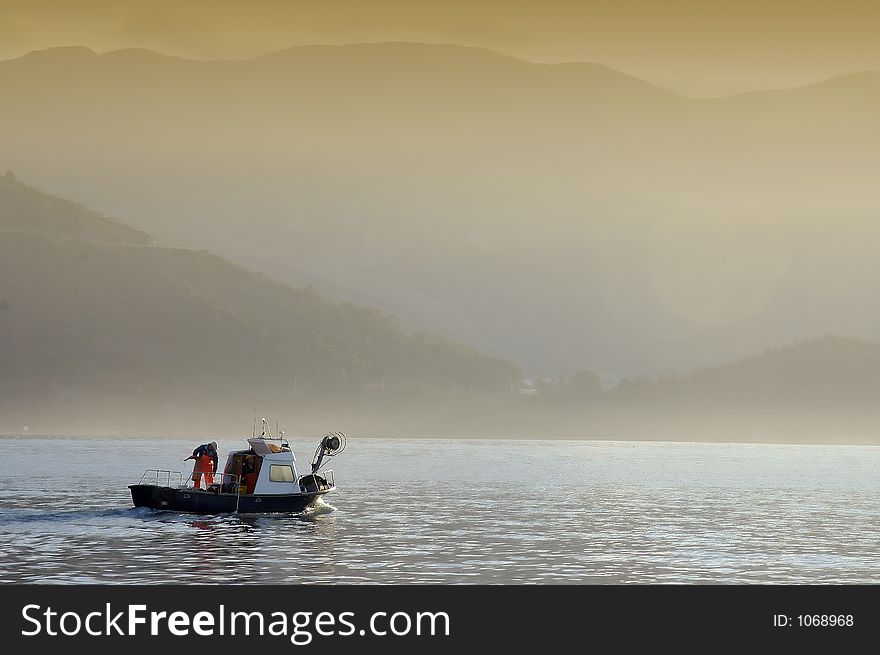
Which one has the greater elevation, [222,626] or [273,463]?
[273,463]

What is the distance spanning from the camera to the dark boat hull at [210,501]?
94.2 metres

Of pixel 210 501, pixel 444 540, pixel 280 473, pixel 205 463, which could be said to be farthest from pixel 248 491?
pixel 444 540

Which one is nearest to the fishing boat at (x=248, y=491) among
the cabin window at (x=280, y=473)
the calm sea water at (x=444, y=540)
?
the cabin window at (x=280, y=473)

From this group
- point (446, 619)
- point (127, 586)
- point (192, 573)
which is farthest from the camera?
point (192, 573)

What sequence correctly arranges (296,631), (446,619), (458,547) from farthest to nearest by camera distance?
(458,547) → (446,619) → (296,631)

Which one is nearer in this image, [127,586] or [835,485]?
[127,586]

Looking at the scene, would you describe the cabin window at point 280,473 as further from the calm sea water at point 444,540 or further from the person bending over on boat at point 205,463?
the person bending over on boat at point 205,463

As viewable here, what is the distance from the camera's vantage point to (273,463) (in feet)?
323

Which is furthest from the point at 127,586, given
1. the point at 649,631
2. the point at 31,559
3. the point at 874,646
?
the point at 874,646

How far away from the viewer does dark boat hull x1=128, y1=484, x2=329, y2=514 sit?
94.2 m

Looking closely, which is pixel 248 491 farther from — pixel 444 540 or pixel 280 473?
pixel 444 540

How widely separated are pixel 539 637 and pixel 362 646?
772cm

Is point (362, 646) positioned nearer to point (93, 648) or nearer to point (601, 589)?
point (93, 648)

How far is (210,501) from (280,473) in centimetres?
699
